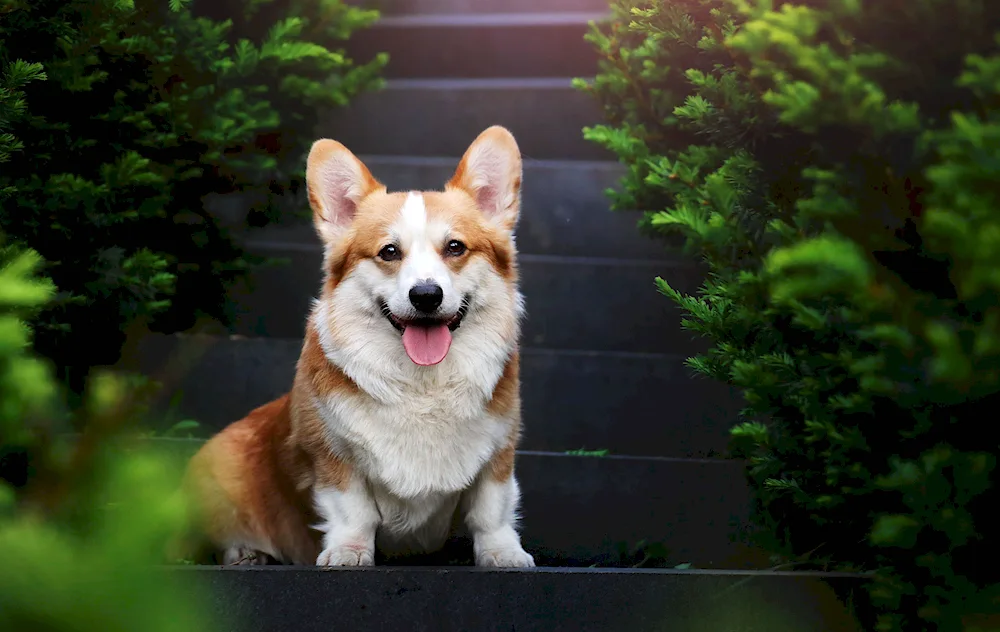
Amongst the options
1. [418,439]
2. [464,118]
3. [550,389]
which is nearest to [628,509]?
[550,389]

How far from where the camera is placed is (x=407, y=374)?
222 centimetres

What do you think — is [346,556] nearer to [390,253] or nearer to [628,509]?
[390,253]

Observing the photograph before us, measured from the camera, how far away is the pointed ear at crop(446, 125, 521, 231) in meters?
2.39

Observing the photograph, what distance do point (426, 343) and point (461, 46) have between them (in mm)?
2780

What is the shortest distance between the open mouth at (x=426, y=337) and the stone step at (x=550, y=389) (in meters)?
1.10

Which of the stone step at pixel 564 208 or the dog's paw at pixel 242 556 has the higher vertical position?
the stone step at pixel 564 208

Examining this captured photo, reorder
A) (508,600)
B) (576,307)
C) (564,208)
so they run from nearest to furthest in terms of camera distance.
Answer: (508,600)
(576,307)
(564,208)

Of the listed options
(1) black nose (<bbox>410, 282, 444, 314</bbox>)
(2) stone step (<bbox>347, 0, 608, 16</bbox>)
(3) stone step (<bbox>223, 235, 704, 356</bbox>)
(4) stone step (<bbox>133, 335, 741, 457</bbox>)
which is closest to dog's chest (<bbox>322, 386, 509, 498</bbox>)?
(1) black nose (<bbox>410, 282, 444, 314</bbox>)

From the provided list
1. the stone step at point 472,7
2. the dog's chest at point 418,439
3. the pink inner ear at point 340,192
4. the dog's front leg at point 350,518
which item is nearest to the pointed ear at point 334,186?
the pink inner ear at point 340,192

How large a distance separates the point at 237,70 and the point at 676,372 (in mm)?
1767

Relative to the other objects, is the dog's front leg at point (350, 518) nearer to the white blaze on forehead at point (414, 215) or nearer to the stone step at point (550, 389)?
the white blaze on forehead at point (414, 215)

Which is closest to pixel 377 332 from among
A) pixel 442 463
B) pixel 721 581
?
pixel 442 463

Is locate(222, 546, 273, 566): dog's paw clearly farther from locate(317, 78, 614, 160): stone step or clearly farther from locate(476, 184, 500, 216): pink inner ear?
locate(317, 78, 614, 160): stone step

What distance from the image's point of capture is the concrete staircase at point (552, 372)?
1.85 m
